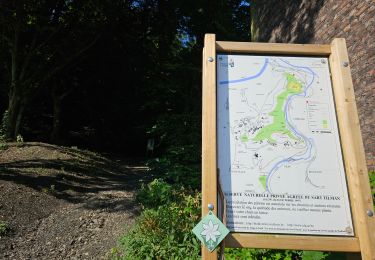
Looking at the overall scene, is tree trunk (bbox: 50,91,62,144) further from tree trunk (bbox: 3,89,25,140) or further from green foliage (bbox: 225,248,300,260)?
green foliage (bbox: 225,248,300,260)

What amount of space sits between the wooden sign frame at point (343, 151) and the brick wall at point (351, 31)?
3460 mm

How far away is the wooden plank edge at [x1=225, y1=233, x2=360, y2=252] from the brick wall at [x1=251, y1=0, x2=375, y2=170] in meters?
3.83

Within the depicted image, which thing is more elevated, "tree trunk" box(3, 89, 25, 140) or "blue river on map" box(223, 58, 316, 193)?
"tree trunk" box(3, 89, 25, 140)

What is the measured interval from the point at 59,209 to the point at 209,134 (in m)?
4.81

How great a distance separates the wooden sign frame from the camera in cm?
237

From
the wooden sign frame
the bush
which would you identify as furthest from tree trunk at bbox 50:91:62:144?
the wooden sign frame

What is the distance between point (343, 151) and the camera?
103 inches

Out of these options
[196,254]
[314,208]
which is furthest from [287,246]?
[196,254]

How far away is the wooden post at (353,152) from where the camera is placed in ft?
7.82

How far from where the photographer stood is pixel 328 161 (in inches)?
103

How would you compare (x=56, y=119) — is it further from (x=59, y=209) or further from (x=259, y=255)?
(x=259, y=255)

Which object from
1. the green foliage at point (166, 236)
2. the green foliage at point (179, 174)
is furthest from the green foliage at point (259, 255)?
the green foliage at point (179, 174)

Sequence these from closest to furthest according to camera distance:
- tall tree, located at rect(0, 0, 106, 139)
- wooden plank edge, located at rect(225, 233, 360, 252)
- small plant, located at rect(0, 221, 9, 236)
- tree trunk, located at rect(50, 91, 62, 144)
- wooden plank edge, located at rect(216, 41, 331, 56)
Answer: wooden plank edge, located at rect(225, 233, 360, 252) → wooden plank edge, located at rect(216, 41, 331, 56) → small plant, located at rect(0, 221, 9, 236) → tall tree, located at rect(0, 0, 106, 139) → tree trunk, located at rect(50, 91, 62, 144)

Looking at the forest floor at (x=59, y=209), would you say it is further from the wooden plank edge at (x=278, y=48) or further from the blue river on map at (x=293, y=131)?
the wooden plank edge at (x=278, y=48)
